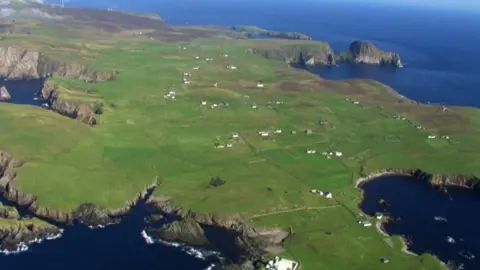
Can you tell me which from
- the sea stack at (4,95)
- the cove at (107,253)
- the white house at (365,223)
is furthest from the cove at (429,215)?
the sea stack at (4,95)

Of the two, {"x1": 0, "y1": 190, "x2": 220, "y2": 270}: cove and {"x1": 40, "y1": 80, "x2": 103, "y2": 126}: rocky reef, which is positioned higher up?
{"x1": 40, "y1": 80, "x2": 103, "y2": 126}: rocky reef

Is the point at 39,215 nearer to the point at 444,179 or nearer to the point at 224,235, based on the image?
the point at 224,235

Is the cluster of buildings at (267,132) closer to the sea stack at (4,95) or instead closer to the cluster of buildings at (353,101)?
the cluster of buildings at (353,101)

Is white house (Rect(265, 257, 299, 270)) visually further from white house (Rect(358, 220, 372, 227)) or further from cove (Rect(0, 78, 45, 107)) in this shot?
cove (Rect(0, 78, 45, 107))

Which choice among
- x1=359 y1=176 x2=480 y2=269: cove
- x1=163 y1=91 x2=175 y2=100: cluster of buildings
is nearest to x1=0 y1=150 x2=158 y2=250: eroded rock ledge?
x1=359 y1=176 x2=480 y2=269: cove

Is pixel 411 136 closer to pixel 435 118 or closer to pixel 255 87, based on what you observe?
pixel 435 118
